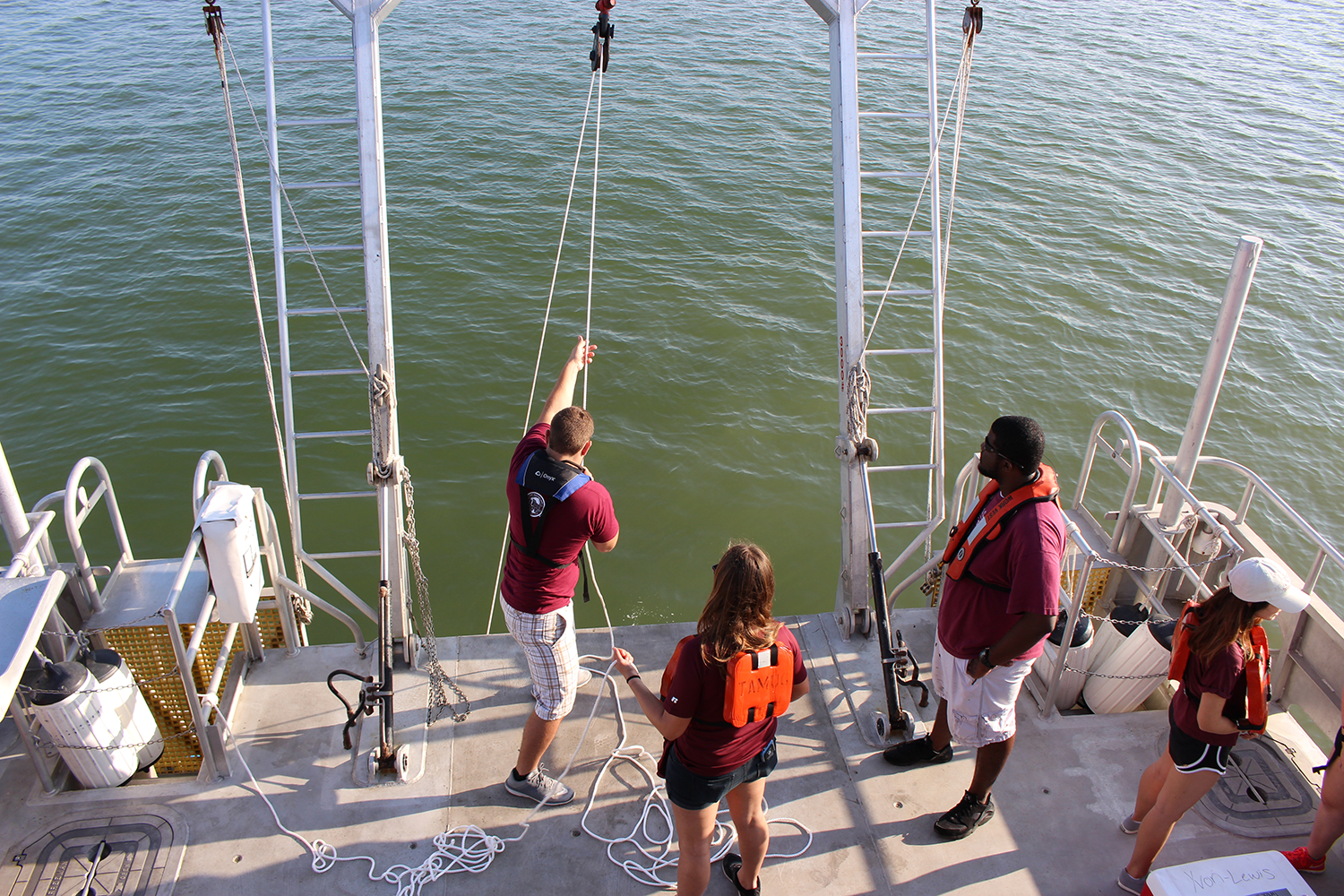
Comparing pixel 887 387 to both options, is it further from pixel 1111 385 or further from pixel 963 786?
pixel 963 786

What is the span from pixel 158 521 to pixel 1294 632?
9.35 m

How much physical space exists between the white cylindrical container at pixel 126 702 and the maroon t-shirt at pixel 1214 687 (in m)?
4.82

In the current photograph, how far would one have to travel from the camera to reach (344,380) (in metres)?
10.6

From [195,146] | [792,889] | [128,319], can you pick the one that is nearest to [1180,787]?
[792,889]

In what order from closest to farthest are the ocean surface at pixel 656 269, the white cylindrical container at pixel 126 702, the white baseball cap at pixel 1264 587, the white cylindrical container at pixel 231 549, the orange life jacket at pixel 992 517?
the white baseball cap at pixel 1264 587 → the orange life jacket at pixel 992 517 → the white cylindrical container at pixel 126 702 → the white cylindrical container at pixel 231 549 → the ocean surface at pixel 656 269

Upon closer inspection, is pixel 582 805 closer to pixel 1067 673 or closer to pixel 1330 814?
pixel 1067 673

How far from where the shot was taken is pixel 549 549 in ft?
12.4

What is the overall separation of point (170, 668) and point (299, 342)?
6638 mm

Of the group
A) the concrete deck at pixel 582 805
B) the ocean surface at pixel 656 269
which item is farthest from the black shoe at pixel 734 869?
the ocean surface at pixel 656 269

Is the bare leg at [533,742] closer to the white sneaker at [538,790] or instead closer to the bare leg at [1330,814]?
the white sneaker at [538,790]

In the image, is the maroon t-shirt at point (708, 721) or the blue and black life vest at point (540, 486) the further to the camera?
the blue and black life vest at point (540, 486)

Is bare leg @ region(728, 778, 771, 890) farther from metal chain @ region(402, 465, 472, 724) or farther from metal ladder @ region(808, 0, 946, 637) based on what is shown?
metal chain @ region(402, 465, 472, 724)

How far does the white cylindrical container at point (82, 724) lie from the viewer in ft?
13.1

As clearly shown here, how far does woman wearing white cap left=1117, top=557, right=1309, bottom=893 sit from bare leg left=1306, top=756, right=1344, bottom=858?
0.55 metres
